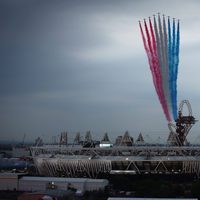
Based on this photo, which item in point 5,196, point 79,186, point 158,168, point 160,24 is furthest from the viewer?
point 158,168

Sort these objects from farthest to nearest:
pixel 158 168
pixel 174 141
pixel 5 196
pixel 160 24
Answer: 1. pixel 174 141
2. pixel 158 168
3. pixel 160 24
4. pixel 5 196

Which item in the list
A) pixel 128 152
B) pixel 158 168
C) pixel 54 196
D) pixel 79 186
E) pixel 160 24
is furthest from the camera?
pixel 128 152

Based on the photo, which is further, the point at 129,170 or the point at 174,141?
the point at 174,141

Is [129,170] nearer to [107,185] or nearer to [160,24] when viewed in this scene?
[107,185]

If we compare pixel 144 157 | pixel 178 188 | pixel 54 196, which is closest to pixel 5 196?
pixel 54 196

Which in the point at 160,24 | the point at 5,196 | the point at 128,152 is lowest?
the point at 5,196

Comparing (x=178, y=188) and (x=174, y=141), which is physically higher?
(x=174, y=141)

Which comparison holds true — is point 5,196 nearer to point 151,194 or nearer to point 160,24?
point 151,194

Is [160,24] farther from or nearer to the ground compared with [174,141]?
farther from the ground

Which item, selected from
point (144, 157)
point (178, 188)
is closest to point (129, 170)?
point (144, 157)
